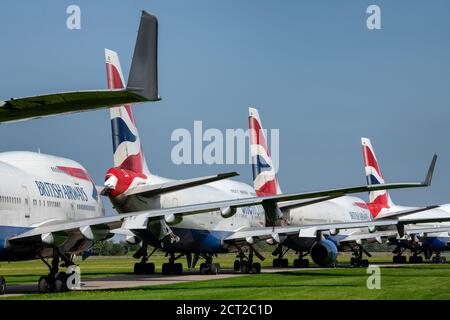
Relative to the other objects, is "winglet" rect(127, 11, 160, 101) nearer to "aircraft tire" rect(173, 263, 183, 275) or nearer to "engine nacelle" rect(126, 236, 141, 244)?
"engine nacelle" rect(126, 236, 141, 244)

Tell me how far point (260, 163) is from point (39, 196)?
97.2ft

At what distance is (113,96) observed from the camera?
32.4ft

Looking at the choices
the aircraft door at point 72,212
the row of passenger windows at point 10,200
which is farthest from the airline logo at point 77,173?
the row of passenger windows at point 10,200

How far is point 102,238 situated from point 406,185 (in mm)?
11201

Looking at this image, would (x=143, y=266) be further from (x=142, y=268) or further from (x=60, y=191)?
(x=60, y=191)

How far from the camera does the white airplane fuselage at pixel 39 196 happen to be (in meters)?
28.3

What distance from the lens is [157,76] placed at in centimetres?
1061

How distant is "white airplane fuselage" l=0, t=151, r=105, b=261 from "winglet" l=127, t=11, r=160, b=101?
1809cm

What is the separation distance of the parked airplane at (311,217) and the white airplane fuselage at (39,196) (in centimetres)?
1709

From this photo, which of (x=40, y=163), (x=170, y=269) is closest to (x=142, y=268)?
(x=170, y=269)

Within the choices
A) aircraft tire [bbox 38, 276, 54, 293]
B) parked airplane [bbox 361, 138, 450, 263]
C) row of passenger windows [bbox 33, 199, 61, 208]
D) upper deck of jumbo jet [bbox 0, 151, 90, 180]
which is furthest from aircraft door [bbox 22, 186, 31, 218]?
parked airplane [bbox 361, 138, 450, 263]

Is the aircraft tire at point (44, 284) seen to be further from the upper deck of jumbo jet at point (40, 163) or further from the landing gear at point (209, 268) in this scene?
the landing gear at point (209, 268)

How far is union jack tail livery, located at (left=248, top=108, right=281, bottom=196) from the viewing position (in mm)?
58219
